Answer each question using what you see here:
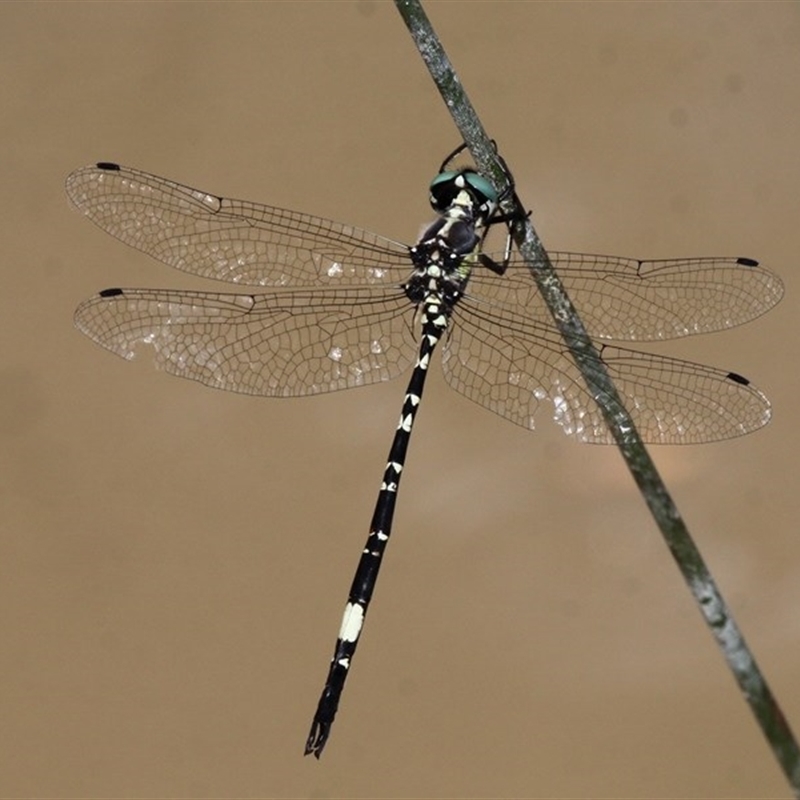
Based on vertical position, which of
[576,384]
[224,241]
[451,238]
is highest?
[224,241]

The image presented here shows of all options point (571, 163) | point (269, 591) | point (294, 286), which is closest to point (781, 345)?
point (571, 163)

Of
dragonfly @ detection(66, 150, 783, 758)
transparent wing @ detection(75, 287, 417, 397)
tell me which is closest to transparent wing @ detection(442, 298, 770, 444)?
dragonfly @ detection(66, 150, 783, 758)

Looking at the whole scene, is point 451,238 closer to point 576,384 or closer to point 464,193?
point 464,193

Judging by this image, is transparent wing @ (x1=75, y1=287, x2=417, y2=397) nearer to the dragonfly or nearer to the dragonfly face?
the dragonfly

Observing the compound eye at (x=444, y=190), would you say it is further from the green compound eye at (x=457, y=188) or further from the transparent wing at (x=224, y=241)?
the transparent wing at (x=224, y=241)

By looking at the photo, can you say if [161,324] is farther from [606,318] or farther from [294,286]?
[606,318]

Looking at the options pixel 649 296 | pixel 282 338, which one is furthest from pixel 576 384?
pixel 282 338

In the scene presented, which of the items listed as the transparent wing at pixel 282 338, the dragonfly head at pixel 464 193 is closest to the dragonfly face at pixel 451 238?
the dragonfly head at pixel 464 193
